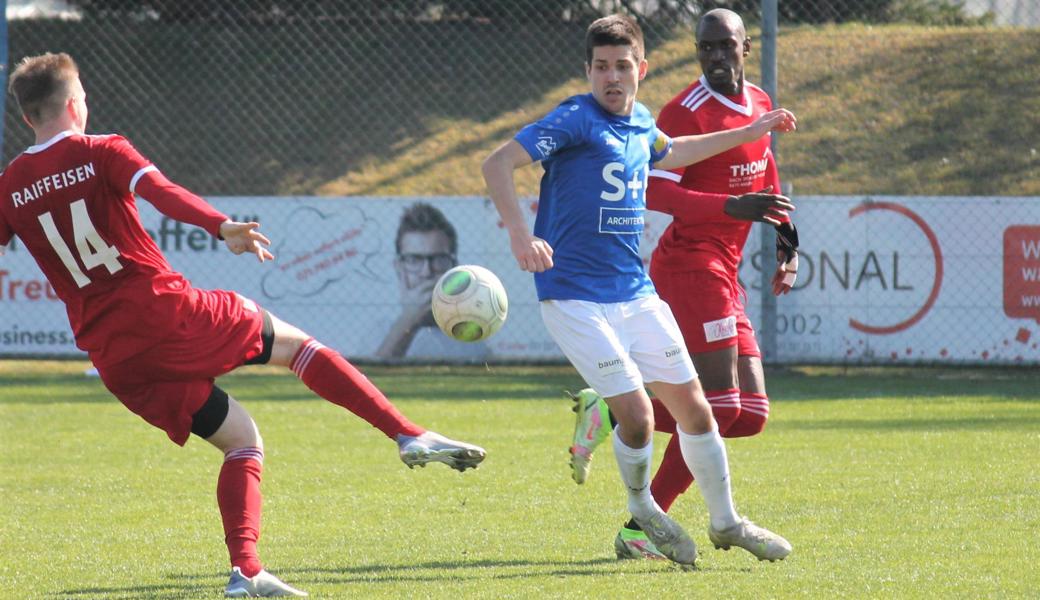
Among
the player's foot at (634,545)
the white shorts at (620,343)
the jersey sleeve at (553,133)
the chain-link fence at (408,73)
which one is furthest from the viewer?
the chain-link fence at (408,73)

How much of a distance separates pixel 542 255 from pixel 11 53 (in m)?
18.0

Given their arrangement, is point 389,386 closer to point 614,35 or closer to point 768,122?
point 768,122

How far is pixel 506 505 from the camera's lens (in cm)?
689

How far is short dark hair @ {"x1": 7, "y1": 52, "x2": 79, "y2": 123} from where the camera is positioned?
4.75 metres

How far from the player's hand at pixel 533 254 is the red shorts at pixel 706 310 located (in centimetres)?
128

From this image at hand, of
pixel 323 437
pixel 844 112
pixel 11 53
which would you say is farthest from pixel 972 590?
pixel 11 53

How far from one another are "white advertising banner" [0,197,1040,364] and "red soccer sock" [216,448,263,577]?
802cm

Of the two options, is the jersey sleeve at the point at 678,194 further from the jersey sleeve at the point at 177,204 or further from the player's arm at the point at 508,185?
the jersey sleeve at the point at 177,204

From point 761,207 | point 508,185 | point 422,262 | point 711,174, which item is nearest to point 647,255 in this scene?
point 422,262

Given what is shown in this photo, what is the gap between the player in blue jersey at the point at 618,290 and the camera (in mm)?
5242

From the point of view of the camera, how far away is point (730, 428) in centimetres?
608

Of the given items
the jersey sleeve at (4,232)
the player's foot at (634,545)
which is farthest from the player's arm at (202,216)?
the player's foot at (634,545)

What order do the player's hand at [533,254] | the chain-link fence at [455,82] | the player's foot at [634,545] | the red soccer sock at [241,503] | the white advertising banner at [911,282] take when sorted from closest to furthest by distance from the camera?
the player's hand at [533,254], the red soccer sock at [241,503], the player's foot at [634,545], the white advertising banner at [911,282], the chain-link fence at [455,82]

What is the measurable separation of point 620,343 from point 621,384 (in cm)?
16
